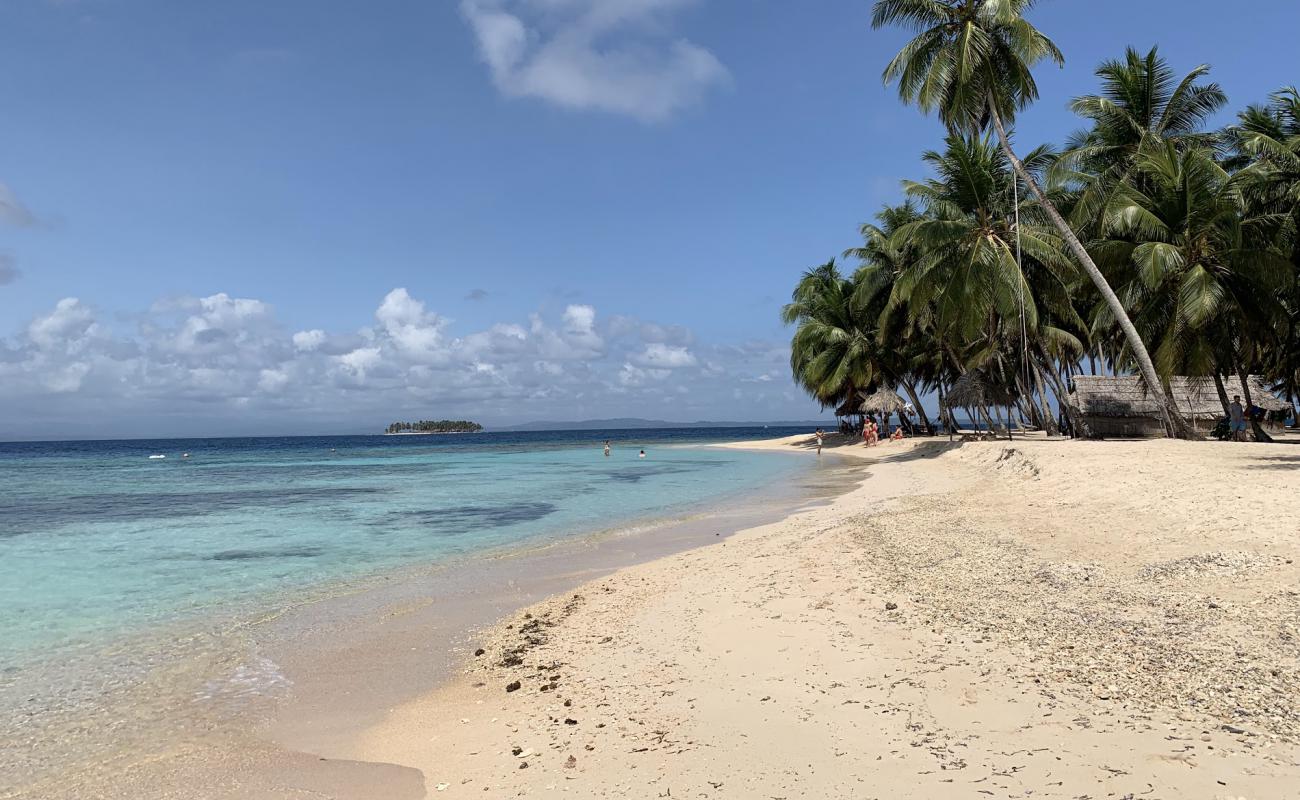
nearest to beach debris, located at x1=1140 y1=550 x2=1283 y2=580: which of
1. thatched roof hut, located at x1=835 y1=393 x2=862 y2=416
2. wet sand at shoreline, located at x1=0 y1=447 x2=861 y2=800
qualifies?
wet sand at shoreline, located at x1=0 y1=447 x2=861 y2=800

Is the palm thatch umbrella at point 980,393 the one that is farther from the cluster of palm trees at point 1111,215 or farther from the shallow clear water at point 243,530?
the shallow clear water at point 243,530

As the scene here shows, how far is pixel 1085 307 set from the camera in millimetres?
28219

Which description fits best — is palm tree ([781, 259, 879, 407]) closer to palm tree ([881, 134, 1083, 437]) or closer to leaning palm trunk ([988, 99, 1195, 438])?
palm tree ([881, 134, 1083, 437])

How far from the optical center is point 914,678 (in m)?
4.06

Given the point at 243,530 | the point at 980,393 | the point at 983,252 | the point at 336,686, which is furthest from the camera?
the point at 980,393

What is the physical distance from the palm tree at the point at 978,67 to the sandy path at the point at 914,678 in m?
12.1

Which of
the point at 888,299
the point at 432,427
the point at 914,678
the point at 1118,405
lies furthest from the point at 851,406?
the point at 432,427

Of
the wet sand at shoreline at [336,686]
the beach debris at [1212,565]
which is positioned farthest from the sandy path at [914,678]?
the wet sand at shoreline at [336,686]

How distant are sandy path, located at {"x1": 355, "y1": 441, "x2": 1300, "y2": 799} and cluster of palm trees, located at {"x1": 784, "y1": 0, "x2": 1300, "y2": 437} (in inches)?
480

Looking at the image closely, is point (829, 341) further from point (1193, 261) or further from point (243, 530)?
point (243, 530)

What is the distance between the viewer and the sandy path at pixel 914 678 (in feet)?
10.0

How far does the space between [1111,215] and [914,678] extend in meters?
19.7

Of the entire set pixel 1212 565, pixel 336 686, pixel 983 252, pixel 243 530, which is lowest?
pixel 243 530

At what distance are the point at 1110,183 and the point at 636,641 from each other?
23405 millimetres
